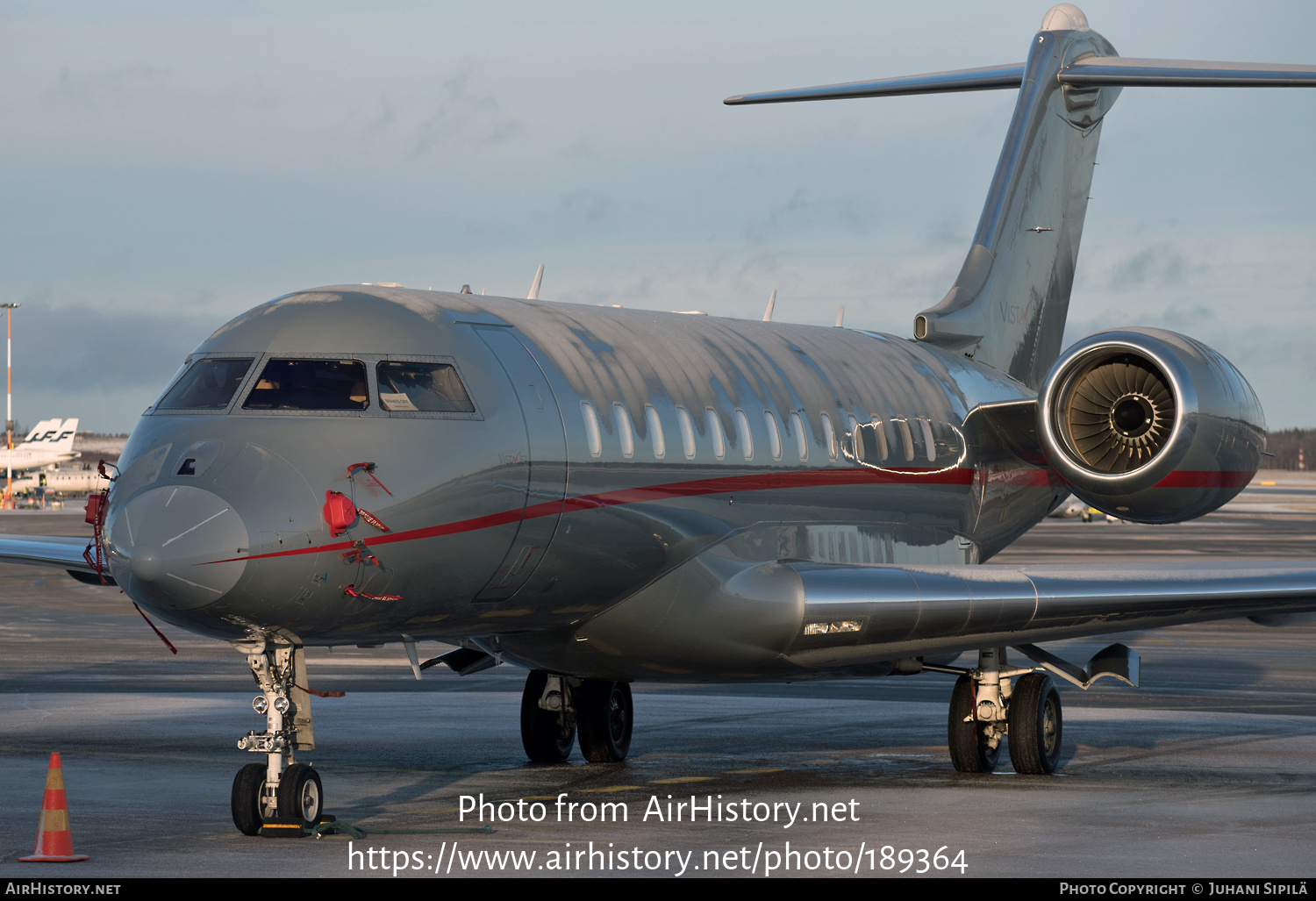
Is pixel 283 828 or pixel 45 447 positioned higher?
pixel 45 447

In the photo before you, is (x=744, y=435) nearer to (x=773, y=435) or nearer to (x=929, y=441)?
(x=773, y=435)

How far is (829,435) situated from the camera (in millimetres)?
14531

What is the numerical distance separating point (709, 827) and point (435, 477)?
3.09m

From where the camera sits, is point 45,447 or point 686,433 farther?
point 45,447

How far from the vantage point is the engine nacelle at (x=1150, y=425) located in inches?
561

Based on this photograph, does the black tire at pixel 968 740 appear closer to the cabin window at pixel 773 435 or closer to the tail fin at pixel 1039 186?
the cabin window at pixel 773 435

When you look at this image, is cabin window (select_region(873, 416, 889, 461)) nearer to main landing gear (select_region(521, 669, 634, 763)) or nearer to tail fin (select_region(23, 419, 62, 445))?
main landing gear (select_region(521, 669, 634, 763))

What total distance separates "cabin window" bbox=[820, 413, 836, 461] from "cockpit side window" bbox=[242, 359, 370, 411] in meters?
5.11

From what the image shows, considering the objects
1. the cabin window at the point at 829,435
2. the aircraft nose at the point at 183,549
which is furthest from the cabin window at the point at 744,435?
the aircraft nose at the point at 183,549

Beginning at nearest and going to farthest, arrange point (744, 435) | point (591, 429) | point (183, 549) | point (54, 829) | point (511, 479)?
point (183, 549) < point (54, 829) < point (511, 479) < point (591, 429) < point (744, 435)

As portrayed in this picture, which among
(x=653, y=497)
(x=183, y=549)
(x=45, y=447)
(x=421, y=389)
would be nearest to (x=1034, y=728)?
(x=653, y=497)

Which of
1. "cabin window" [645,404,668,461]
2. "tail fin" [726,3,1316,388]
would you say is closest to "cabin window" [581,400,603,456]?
"cabin window" [645,404,668,461]

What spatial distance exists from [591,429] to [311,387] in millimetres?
2131

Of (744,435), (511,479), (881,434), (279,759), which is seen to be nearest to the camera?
(279,759)
